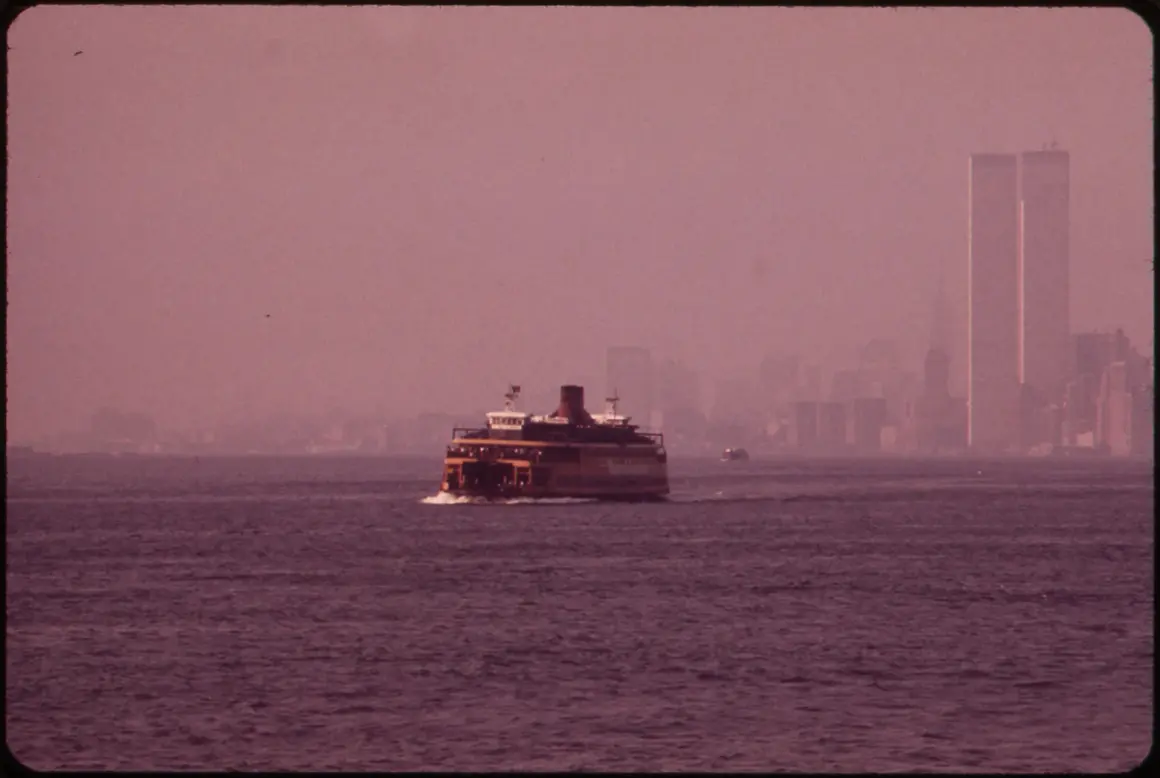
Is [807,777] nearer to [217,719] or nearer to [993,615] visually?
[217,719]

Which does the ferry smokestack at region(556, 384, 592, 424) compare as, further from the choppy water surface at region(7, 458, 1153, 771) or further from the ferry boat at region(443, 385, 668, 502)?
the choppy water surface at region(7, 458, 1153, 771)

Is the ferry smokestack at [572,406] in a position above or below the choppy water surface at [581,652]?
above

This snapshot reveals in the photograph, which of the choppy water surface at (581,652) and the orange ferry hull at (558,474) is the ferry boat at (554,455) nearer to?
the orange ferry hull at (558,474)

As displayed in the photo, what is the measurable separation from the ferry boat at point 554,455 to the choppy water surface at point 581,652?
1264 cm

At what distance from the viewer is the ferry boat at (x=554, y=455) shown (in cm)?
9200

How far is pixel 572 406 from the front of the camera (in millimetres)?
95688

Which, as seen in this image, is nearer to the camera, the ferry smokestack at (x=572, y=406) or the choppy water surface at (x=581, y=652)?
the choppy water surface at (x=581, y=652)

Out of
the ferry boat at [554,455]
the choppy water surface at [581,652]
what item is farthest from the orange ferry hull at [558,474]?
the choppy water surface at [581,652]

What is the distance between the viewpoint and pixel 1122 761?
26.2 m

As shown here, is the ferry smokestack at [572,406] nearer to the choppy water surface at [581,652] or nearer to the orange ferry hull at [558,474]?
the orange ferry hull at [558,474]

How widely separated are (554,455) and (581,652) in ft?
181

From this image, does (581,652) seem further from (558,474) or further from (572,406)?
(572,406)

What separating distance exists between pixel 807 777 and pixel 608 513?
73.1m

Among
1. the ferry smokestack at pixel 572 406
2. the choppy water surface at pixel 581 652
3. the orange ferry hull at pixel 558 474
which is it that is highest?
the ferry smokestack at pixel 572 406
